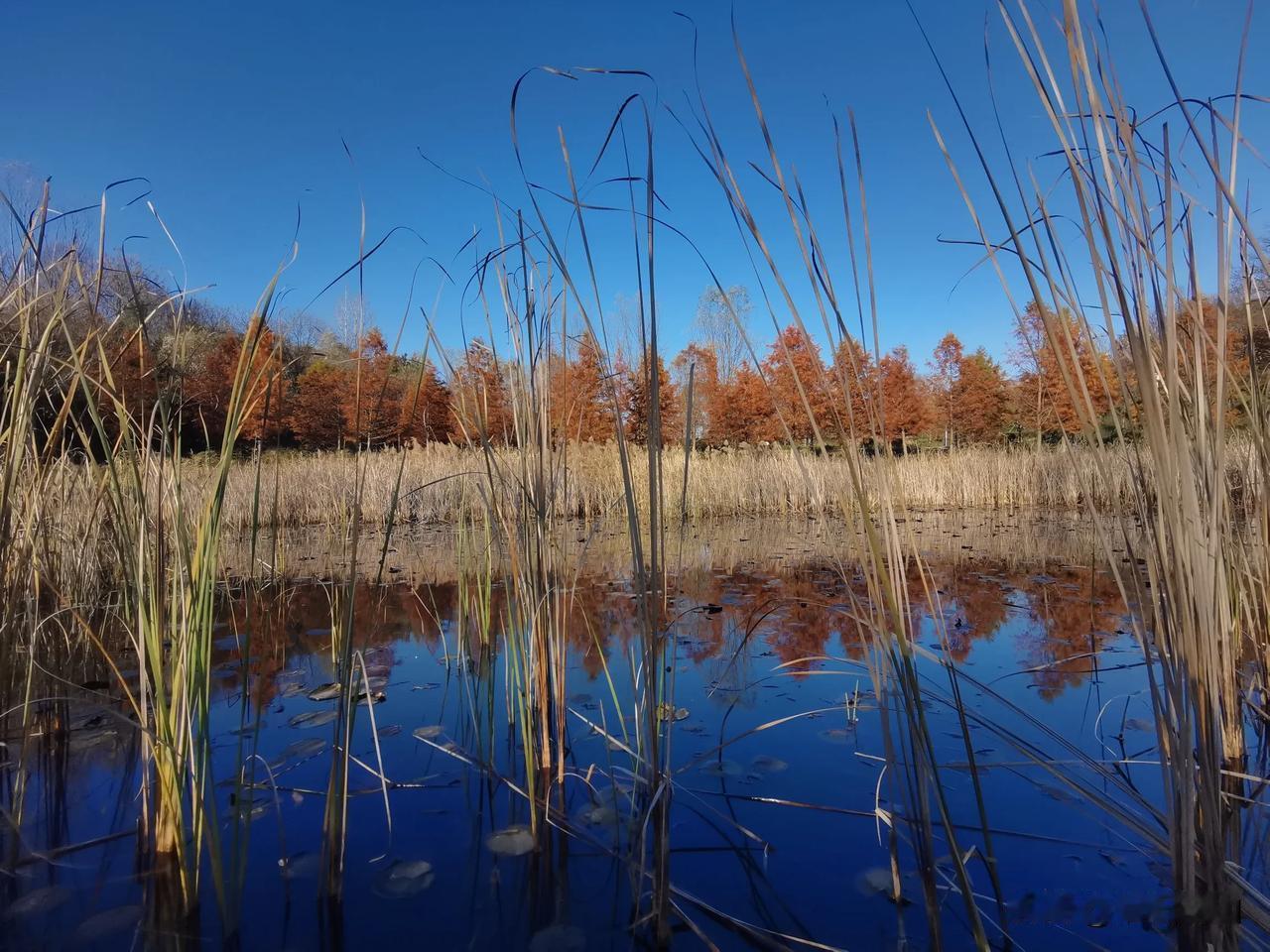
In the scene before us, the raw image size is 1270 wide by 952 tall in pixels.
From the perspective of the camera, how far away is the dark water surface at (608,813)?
107 cm

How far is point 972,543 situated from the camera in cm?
582

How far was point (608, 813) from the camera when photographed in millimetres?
1407

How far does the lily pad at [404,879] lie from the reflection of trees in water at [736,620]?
0.67 m

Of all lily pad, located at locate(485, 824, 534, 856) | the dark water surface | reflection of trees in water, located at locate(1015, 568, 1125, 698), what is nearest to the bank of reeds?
reflection of trees in water, located at locate(1015, 568, 1125, 698)

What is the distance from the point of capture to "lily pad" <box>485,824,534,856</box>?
1284mm

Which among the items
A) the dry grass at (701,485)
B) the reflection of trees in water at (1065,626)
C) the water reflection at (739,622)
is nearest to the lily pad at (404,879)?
the water reflection at (739,622)

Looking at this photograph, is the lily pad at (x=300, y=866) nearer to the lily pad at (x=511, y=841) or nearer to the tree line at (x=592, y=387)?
the lily pad at (x=511, y=841)

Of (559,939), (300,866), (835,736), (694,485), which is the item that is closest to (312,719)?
(300,866)

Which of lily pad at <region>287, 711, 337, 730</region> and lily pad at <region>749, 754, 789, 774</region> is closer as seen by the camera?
lily pad at <region>749, 754, 789, 774</region>

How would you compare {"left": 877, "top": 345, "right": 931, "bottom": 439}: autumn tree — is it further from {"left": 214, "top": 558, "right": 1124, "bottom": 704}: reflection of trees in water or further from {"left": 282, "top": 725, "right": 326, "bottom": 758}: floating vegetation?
{"left": 282, "top": 725, "right": 326, "bottom": 758}: floating vegetation

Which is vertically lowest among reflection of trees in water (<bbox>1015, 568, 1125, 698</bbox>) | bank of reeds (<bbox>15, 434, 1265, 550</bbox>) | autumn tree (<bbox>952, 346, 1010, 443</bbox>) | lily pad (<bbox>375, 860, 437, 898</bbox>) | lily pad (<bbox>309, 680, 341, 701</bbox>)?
lily pad (<bbox>375, 860, 437, 898</bbox>)

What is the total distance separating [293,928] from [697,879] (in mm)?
659

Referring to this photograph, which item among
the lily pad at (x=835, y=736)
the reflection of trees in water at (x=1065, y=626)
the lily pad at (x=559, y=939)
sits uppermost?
the reflection of trees in water at (x=1065, y=626)

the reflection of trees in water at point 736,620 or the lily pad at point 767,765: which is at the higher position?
the reflection of trees in water at point 736,620
